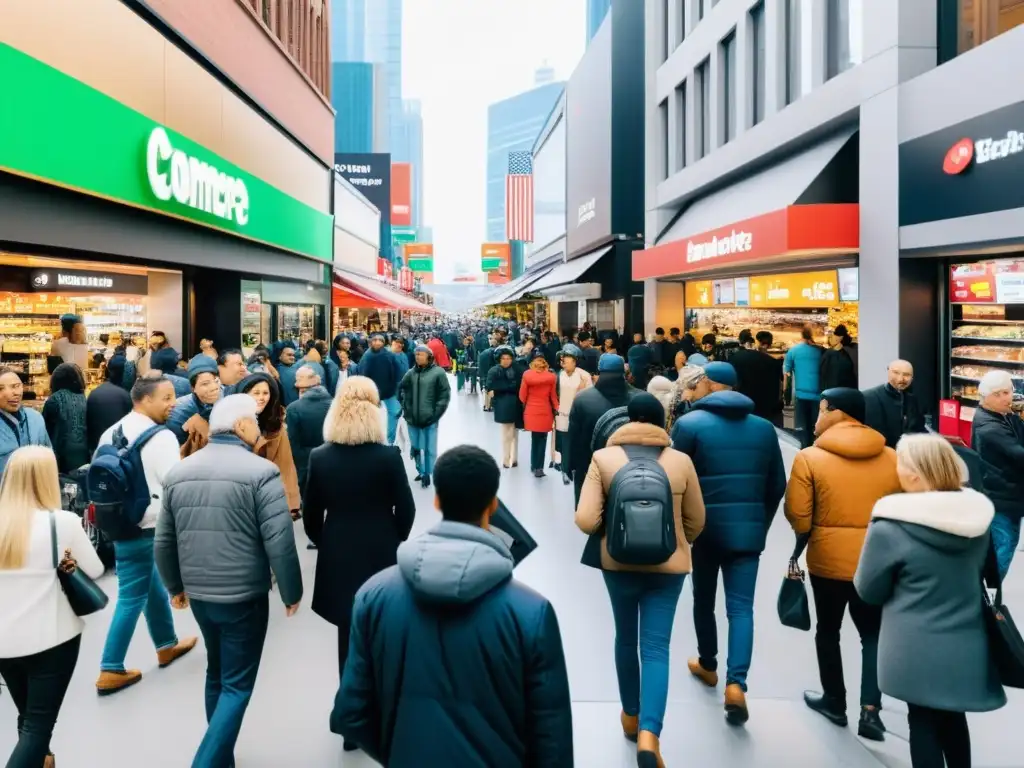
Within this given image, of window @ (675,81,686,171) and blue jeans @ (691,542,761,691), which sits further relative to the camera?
window @ (675,81,686,171)

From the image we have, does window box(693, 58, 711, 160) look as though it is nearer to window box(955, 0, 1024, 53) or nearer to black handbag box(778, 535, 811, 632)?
window box(955, 0, 1024, 53)

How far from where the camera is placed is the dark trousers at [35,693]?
132 inches

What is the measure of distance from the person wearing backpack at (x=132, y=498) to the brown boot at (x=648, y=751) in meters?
2.87

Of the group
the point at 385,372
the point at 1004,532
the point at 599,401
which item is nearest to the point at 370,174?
the point at 385,372

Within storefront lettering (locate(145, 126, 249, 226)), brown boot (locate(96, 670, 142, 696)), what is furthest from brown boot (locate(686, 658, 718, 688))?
storefront lettering (locate(145, 126, 249, 226))

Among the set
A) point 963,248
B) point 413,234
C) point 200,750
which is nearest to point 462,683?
point 200,750

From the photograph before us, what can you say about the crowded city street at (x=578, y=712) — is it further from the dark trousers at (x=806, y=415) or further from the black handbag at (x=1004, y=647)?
the dark trousers at (x=806, y=415)

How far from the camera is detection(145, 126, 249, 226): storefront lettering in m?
10.2

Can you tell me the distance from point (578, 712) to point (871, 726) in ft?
4.94

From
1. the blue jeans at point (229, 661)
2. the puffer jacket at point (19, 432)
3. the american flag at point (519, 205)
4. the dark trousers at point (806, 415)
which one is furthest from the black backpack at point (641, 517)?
the american flag at point (519, 205)

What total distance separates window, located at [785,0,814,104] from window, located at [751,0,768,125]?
132cm

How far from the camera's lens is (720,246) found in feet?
47.1

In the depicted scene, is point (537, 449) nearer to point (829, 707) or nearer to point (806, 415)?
point (806, 415)

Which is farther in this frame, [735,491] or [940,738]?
[735,491]
